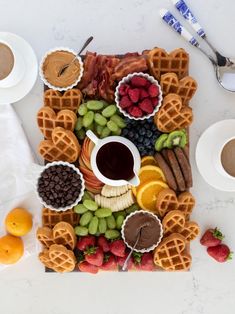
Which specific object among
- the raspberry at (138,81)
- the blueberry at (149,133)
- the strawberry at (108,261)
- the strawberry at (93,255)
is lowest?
the strawberry at (108,261)

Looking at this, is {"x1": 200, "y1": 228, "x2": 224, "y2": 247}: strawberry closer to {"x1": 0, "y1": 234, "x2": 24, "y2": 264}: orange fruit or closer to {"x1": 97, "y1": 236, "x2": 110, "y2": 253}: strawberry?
{"x1": 97, "y1": 236, "x2": 110, "y2": 253}: strawberry

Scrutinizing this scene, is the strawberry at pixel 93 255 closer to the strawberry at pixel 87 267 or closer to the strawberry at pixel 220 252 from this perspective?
the strawberry at pixel 87 267

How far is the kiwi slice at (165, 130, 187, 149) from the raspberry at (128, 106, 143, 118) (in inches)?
3.7

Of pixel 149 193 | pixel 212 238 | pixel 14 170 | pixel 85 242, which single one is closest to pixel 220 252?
pixel 212 238

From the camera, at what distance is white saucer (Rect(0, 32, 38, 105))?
157 cm

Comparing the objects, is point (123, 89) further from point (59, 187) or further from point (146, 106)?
point (59, 187)

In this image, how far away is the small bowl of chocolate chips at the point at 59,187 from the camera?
1.47 metres

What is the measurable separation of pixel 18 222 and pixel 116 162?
0.30m

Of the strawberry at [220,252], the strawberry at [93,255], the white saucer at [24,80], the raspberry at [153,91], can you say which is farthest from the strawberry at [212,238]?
the white saucer at [24,80]

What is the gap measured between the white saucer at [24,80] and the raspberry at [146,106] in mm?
301

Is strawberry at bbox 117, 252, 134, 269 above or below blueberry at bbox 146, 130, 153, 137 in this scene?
below

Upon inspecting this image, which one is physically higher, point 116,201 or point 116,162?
point 116,162

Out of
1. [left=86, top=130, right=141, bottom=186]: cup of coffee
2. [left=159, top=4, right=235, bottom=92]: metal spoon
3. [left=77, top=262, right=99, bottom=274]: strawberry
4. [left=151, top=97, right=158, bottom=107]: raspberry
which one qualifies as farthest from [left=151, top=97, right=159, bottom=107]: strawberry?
[left=77, top=262, right=99, bottom=274]: strawberry

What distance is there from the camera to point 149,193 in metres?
1.50
